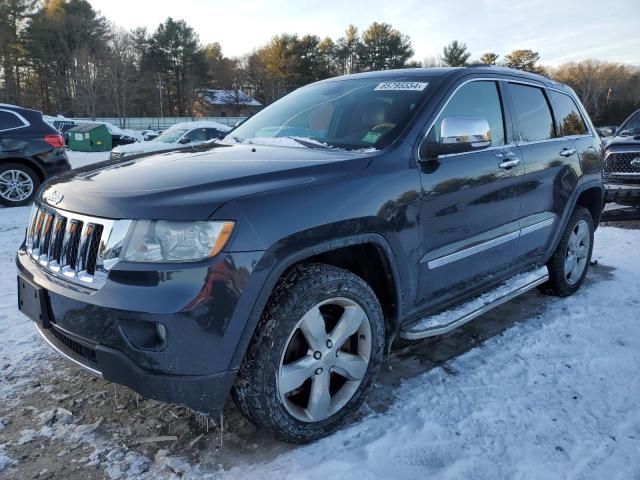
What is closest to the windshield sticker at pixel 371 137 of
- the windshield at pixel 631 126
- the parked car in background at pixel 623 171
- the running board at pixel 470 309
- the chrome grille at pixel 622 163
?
the running board at pixel 470 309

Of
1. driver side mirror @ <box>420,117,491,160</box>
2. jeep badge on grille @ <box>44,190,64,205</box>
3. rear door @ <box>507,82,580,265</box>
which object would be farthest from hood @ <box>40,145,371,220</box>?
rear door @ <box>507,82,580,265</box>

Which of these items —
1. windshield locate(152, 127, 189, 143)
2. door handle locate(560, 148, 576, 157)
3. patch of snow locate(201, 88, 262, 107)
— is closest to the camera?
door handle locate(560, 148, 576, 157)

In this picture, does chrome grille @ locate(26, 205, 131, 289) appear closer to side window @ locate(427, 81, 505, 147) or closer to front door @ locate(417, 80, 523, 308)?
front door @ locate(417, 80, 523, 308)

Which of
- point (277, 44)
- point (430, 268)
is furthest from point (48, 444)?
point (277, 44)

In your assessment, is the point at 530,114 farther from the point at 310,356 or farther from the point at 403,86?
the point at 310,356

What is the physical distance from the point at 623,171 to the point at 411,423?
751cm

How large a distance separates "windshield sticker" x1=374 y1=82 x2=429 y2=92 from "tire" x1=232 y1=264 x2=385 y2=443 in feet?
4.46

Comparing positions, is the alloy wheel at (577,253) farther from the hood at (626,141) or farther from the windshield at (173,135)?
the windshield at (173,135)

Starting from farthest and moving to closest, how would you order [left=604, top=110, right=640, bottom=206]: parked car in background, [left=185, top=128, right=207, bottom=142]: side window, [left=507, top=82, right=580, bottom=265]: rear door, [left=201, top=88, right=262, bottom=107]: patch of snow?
[left=201, top=88, right=262, bottom=107]: patch of snow < [left=185, top=128, right=207, bottom=142]: side window < [left=604, top=110, right=640, bottom=206]: parked car in background < [left=507, top=82, right=580, bottom=265]: rear door

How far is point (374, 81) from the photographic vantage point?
3385 millimetres

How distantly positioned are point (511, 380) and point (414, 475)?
3.59 ft

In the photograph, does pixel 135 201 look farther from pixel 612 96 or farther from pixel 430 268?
pixel 612 96

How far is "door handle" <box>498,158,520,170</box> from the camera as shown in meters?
3.29

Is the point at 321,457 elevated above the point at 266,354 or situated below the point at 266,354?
below
